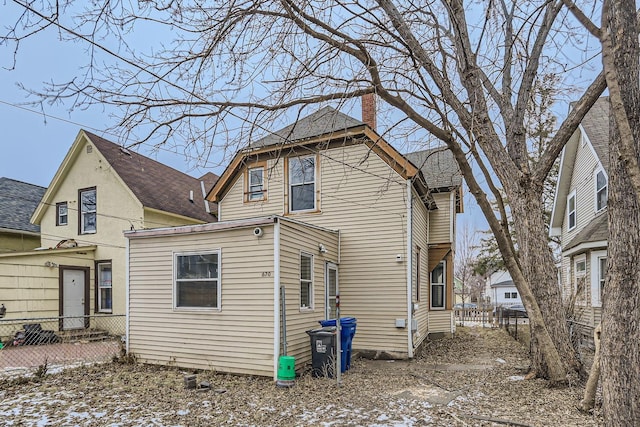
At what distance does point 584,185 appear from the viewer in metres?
14.7

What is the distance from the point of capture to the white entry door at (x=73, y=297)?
13953 mm

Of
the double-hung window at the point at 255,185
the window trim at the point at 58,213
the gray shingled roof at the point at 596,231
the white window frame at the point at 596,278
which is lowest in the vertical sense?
the white window frame at the point at 596,278

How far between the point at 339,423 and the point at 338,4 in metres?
5.62

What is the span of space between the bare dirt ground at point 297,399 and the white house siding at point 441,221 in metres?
5.39

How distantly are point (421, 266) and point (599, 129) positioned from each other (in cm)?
762

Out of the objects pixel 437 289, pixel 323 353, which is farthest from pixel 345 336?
pixel 437 289

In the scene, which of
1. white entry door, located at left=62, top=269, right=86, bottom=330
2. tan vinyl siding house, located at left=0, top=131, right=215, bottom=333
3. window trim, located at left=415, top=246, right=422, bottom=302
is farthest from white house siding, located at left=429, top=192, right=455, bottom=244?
white entry door, located at left=62, top=269, right=86, bottom=330

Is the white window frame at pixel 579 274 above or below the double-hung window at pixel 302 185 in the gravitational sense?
below

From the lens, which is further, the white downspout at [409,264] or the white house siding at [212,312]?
the white downspout at [409,264]

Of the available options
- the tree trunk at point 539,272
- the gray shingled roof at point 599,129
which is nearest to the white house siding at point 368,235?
the tree trunk at point 539,272

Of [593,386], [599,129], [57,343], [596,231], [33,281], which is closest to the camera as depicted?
[593,386]

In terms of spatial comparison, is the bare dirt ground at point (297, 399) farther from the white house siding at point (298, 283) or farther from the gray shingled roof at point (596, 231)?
the gray shingled roof at point (596, 231)

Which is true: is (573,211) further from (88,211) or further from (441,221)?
(88,211)

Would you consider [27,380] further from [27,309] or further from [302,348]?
[27,309]
